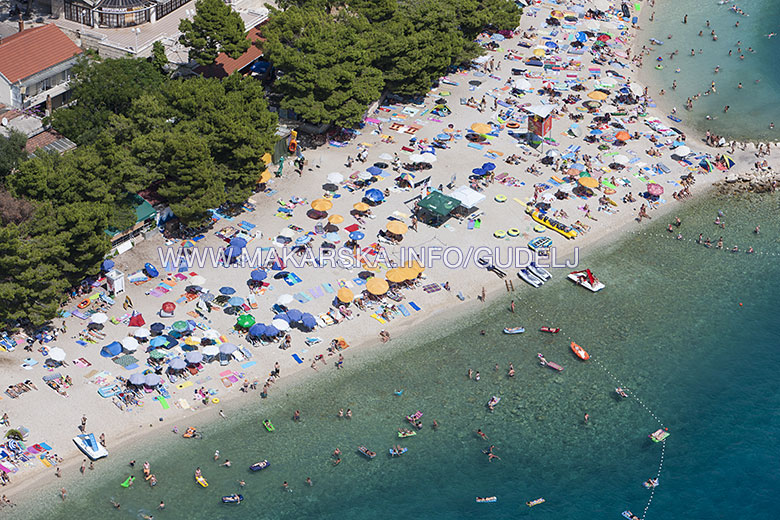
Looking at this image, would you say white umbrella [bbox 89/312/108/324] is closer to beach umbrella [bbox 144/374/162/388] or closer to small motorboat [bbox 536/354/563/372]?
beach umbrella [bbox 144/374/162/388]

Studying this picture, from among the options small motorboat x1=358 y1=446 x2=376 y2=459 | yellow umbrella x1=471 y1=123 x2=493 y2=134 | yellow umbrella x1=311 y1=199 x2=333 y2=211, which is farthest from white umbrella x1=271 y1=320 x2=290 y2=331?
yellow umbrella x1=471 y1=123 x2=493 y2=134

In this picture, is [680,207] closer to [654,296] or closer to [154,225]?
[654,296]

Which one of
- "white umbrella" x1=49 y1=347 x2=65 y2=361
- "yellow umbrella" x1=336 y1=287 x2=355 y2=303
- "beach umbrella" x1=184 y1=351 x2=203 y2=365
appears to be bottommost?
"white umbrella" x1=49 y1=347 x2=65 y2=361

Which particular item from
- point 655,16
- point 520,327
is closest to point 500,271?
point 520,327

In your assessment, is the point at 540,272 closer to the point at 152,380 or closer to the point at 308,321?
the point at 308,321

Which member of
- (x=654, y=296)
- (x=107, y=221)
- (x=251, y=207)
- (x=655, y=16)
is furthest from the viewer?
(x=655, y=16)

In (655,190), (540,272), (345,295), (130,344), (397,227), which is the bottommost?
(130,344)

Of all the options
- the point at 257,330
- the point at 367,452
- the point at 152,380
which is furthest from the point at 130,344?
the point at 367,452
